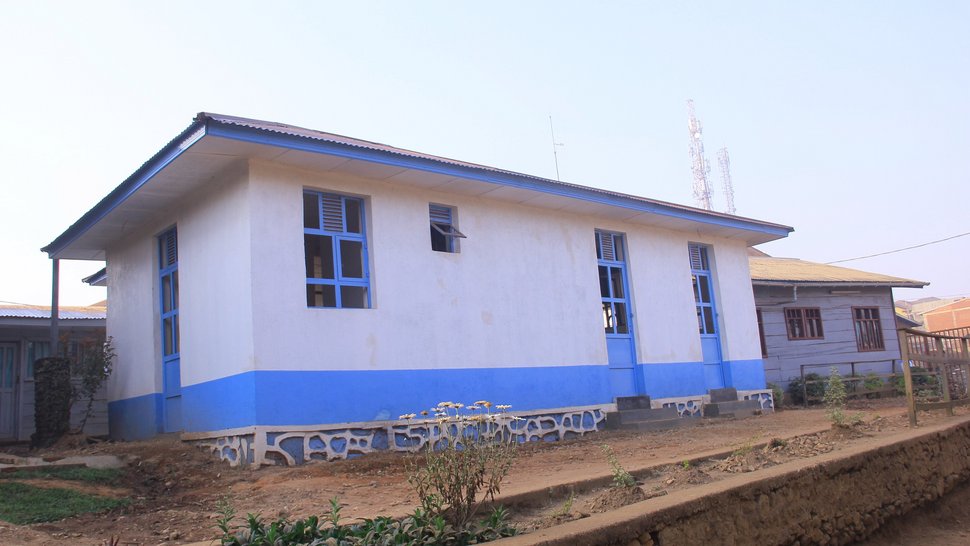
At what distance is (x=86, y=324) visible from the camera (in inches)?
574

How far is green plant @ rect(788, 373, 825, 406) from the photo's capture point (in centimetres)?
1825

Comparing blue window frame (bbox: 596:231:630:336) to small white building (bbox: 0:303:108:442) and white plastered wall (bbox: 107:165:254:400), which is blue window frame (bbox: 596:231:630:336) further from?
small white building (bbox: 0:303:108:442)

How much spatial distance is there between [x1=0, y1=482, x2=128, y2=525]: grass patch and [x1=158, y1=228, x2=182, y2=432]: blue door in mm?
3376

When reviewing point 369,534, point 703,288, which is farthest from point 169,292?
point 703,288

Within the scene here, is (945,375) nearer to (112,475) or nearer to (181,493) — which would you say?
(181,493)

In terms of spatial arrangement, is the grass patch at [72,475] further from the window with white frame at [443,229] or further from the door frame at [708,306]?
the door frame at [708,306]

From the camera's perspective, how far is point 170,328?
11.0 metres

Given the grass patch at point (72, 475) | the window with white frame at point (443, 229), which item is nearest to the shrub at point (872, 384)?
the window with white frame at point (443, 229)

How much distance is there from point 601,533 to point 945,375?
757 cm

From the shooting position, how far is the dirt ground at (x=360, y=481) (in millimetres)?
5438

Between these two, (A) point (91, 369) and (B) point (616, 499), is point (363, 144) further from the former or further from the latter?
(B) point (616, 499)

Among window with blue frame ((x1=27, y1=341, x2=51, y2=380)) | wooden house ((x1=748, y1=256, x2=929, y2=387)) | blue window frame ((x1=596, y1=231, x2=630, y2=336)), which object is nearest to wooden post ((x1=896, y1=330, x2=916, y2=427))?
blue window frame ((x1=596, y1=231, x2=630, y2=336))

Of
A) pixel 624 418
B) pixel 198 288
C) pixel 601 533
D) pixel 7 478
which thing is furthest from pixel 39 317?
pixel 601 533

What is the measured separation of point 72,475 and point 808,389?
15.9 meters
